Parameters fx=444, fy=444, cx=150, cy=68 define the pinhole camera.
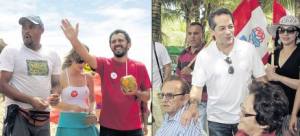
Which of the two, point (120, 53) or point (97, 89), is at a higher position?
point (120, 53)

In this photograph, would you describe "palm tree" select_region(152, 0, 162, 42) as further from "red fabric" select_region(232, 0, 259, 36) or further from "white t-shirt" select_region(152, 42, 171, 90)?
"red fabric" select_region(232, 0, 259, 36)

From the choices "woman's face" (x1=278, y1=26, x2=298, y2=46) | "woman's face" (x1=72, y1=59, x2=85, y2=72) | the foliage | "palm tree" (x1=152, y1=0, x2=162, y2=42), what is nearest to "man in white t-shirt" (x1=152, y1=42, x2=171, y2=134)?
"palm tree" (x1=152, y1=0, x2=162, y2=42)

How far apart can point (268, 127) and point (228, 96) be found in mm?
1421

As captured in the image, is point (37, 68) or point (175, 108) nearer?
point (175, 108)

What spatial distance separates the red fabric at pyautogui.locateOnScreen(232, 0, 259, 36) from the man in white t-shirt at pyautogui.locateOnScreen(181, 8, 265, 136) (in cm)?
119

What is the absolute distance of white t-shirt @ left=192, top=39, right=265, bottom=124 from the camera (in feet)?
10.8

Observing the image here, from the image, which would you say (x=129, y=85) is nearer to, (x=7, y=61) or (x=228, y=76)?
(x=228, y=76)

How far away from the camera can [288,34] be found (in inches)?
141

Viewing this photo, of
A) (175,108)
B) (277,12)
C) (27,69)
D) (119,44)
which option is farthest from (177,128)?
(277,12)

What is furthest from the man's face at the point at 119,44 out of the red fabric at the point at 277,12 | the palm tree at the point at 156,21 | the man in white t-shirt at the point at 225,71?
the red fabric at the point at 277,12

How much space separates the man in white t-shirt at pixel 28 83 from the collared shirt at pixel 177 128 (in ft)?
5.09

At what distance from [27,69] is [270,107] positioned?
2.51 meters

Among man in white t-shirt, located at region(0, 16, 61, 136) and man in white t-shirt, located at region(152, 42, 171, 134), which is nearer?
man in white t-shirt, located at region(0, 16, 61, 136)

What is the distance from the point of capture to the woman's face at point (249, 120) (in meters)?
1.92
